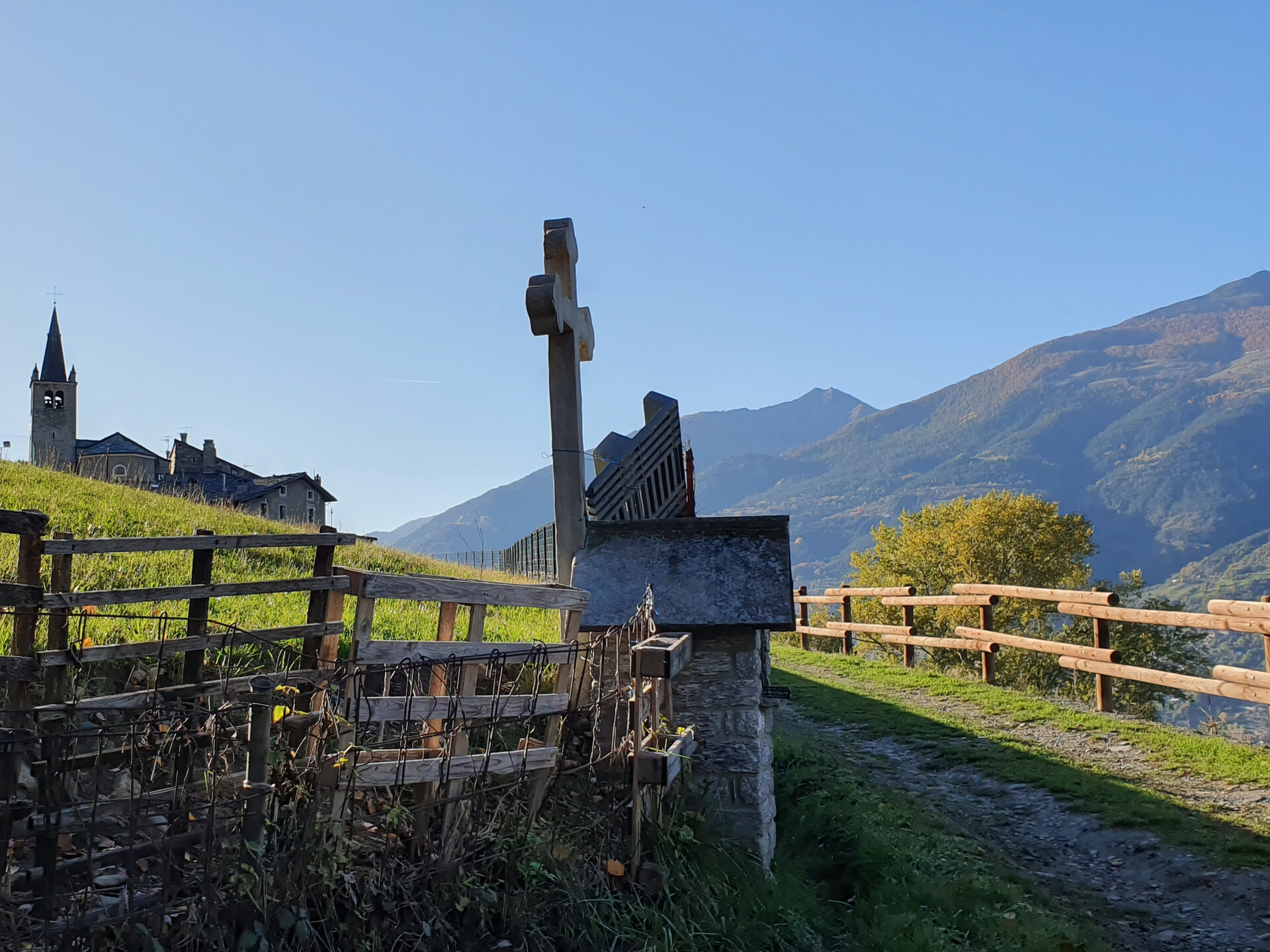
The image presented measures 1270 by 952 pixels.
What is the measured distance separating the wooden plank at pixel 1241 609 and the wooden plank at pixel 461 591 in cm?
778

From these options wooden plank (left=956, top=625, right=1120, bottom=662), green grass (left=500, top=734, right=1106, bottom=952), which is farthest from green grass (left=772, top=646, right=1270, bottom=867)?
green grass (left=500, top=734, right=1106, bottom=952)

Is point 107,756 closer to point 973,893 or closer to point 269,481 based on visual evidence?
point 973,893

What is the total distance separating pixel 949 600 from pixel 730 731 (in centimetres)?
1055

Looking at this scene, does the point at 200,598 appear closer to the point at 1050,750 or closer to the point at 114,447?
the point at 1050,750

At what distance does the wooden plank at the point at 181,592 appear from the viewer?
5.20 metres

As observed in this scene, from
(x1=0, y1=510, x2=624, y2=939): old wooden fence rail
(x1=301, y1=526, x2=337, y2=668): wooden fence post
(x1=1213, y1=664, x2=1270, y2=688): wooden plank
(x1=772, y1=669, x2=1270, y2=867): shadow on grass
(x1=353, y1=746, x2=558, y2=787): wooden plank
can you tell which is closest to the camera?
(x1=0, y1=510, x2=624, y2=939): old wooden fence rail

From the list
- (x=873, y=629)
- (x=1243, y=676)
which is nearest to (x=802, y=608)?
(x=873, y=629)

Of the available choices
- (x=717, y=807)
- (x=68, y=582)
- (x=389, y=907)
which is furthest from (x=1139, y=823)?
(x=68, y=582)

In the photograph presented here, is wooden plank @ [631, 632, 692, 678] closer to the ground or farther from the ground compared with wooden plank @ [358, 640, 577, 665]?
closer to the ground

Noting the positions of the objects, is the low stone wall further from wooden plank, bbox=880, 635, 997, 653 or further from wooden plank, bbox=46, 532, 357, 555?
wooden plank, bbox=880, 635, 997, 653

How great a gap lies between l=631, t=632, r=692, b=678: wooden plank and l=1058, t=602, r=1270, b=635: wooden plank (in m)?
6.86

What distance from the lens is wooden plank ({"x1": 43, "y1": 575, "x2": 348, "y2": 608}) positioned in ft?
17.1

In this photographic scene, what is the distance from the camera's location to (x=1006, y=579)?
33.6m

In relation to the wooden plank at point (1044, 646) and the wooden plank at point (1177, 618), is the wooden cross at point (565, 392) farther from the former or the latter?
the wooden plank at point (1044, 646)
